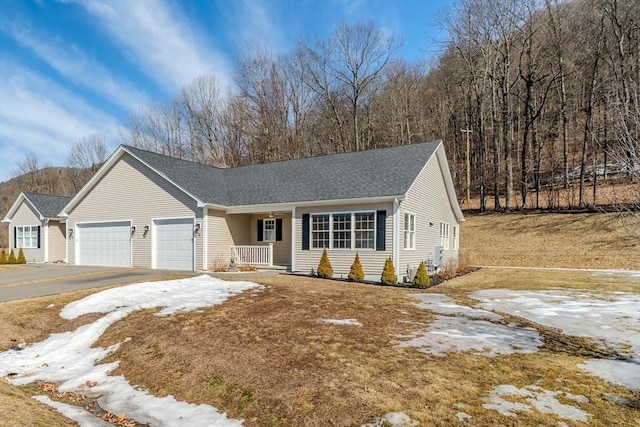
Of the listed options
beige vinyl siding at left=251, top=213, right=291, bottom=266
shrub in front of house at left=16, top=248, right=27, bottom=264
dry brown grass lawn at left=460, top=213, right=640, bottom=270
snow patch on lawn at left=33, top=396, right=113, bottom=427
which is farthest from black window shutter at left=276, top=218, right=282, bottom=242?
shrub in front of house at left=16, top=248, right=27, bottom=264

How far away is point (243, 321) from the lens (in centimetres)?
754

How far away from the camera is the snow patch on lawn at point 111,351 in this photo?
15.0 ft

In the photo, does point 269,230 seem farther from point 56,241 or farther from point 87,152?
point 87,152

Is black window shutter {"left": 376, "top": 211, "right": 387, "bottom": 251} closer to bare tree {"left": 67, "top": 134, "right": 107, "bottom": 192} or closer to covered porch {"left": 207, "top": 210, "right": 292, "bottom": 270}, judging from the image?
covered porch {"left": 207, "top": 210, "right": 292, "bottom": 270}

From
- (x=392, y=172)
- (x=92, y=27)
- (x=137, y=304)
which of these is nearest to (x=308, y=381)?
(x=137, y=304)

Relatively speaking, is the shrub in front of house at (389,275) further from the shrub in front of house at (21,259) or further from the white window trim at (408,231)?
the shrub in front of house at (21,259)

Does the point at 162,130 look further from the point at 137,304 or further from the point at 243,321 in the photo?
the point at 243,321

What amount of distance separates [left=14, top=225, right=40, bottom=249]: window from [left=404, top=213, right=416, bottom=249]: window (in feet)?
74.1

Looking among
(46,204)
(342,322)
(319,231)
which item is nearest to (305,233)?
(319,231)

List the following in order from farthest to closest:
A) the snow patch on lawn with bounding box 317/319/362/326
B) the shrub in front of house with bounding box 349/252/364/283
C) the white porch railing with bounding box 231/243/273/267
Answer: the white porch railing with bounding box 231/243/273/267
the shrub in front of house with bounding box 349/252/364/283
the snow patch on lawn with bounding box 317/319/362/326

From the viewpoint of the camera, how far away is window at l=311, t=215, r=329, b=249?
14469 mm

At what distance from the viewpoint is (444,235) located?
19.3m

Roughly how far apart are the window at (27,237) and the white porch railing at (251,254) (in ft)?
49.3

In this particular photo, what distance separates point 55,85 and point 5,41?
161 inches
